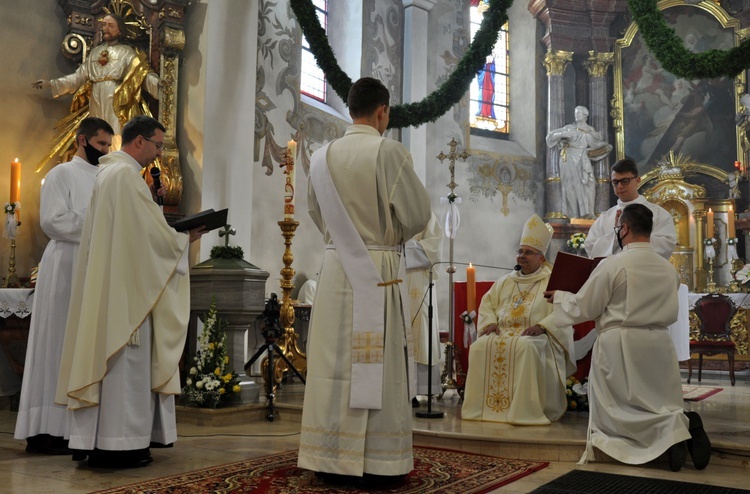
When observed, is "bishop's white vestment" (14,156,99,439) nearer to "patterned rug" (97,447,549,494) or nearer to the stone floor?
the stone floor

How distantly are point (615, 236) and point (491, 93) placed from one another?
993 centimetres

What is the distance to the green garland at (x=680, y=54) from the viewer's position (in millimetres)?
7023

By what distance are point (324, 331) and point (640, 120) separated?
13.5 m

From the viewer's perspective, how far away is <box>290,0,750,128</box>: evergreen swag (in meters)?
7.22

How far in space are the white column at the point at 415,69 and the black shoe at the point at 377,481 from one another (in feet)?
31.0

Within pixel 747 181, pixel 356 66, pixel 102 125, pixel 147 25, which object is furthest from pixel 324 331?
pixel 747 181

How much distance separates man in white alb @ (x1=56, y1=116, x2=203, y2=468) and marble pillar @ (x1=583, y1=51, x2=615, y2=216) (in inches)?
493

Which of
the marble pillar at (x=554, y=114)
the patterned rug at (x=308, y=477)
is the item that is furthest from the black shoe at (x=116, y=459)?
the marble pillar at (x=554, y=114)

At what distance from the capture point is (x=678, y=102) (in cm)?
1558

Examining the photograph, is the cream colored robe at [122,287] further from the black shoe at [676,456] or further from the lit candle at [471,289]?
the lit candle at [471,289]

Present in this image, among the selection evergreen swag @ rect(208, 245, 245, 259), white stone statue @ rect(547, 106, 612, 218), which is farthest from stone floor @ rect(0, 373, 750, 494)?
white stone statue @ rect(547, 106, 612, 218)

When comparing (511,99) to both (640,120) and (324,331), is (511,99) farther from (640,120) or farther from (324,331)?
(324,331)

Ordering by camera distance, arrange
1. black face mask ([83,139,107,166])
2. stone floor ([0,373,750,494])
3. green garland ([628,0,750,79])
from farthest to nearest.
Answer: green garland ([628,0,750,79]) → black face mask ([83,139,107,166]) → stone floor ([0,373,750,494])

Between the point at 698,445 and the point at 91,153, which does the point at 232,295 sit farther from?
the point at 698,445
